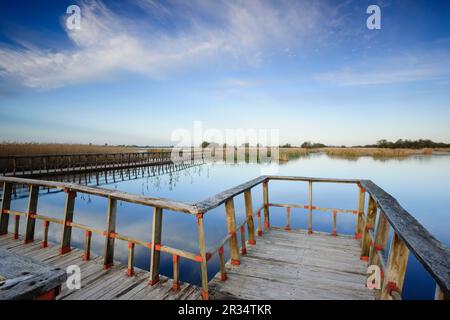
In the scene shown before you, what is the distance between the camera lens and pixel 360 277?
11.5 ft

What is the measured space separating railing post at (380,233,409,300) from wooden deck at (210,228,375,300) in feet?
4.28

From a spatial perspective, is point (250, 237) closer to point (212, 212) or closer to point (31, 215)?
point (31, 215)

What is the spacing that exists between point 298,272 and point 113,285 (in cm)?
262

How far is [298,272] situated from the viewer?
368 cm

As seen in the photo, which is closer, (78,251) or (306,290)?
(306,290)

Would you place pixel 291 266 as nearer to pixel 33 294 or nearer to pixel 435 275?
pixel 435 275

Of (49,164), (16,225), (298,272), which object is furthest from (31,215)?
(49,164)

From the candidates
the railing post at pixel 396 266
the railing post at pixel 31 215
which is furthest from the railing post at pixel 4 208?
the railing post at pixel 396 266

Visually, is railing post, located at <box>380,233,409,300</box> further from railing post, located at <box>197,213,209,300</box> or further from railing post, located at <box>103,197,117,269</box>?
railing post, located at <box>103,197,117,269</box>

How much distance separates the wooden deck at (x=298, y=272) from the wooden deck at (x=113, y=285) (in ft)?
1.83
